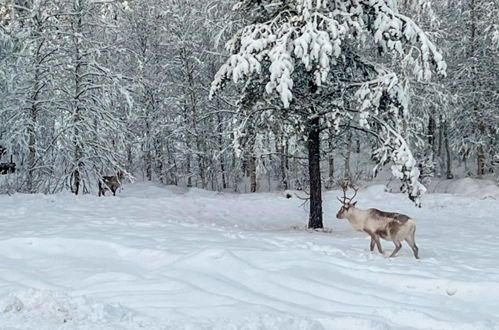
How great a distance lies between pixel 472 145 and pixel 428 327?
82.7 feet

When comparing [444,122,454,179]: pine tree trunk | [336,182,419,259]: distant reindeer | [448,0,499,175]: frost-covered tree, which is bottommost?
[336,182,419,259]: distant reindeer

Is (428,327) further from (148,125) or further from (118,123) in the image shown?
(148,125)

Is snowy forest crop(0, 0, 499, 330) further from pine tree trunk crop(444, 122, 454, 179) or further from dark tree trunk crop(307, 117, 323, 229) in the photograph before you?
pine tree trunk crop(444, 122, 454, 179)

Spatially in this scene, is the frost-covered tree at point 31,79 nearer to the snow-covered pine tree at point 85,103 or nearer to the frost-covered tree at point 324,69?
the snow-covered pine tree at point 85,103

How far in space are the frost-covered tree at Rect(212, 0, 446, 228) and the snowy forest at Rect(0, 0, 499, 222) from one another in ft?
0.12

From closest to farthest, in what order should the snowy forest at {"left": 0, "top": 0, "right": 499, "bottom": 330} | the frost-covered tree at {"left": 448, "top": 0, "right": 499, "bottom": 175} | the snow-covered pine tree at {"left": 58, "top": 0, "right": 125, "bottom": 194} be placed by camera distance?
the snowy forest at {"left": 0, "top": 0, "right": 499, "bottom": 330}
the snow-covered pine tree at {"left": 58, "top": 0, "right": 125, "bottom": 194}
the frost-covered tree at {"left": 448, "top": 0, "right": 499, "bottom": 175}

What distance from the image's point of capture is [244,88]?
42.2 feet

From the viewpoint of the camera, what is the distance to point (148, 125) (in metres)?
31.0

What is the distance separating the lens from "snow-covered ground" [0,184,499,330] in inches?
188

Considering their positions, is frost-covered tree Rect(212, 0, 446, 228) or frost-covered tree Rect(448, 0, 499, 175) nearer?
frost-covered tree Rect(212, 0, 446, 228)

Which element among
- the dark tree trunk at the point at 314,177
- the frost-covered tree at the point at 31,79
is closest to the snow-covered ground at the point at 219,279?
the dark tree trunk at the point at 314,177

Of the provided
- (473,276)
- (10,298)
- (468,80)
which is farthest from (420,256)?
(468,80)

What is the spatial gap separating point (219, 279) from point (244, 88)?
7.42 meters

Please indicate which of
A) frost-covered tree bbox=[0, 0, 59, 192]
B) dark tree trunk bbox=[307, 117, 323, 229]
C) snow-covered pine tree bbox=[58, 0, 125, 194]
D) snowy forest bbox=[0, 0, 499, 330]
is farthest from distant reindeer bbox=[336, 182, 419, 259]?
frost-covered tree bbox=[0, 0, 59, 192]
